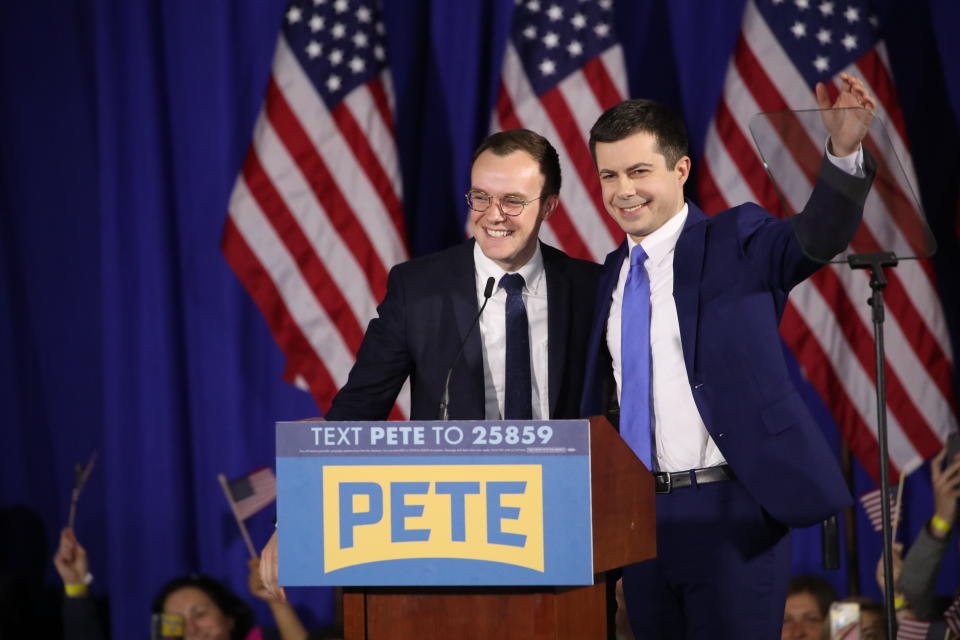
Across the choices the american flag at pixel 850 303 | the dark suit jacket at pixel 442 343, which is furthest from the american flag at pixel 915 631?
the dark suit jacket at pixel 442 343

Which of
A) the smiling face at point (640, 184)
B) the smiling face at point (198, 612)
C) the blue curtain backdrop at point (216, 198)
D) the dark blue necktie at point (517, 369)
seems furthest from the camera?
the blue curtain backdrop at point (216, 198)

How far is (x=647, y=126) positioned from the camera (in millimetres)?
2348

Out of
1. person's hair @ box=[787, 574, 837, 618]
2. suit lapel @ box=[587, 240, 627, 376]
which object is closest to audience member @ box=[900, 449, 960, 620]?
person's hair @ box=[787, 574, 837, 618]

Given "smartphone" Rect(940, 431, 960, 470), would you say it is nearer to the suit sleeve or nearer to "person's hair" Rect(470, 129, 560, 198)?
"person's hair" Rect(470, 129, 560, 198)

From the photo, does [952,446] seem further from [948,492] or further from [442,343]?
[442,343]

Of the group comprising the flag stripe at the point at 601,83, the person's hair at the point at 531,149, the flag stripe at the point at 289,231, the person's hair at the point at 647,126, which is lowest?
the person's hair at the point at 647,126

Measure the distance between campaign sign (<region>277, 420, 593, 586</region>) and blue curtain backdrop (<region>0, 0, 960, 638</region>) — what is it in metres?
2.71

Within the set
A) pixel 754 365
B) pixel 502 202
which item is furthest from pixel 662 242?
pixel 502 202

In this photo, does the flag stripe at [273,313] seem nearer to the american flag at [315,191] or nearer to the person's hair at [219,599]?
the american flag at [315,191]

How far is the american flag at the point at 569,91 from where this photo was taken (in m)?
4.14

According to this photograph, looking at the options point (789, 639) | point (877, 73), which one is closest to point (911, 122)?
point (877, 73)

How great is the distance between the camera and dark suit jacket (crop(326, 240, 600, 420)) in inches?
103

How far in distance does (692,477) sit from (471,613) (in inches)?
23.1

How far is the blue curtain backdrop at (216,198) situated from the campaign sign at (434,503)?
8.89 feet
